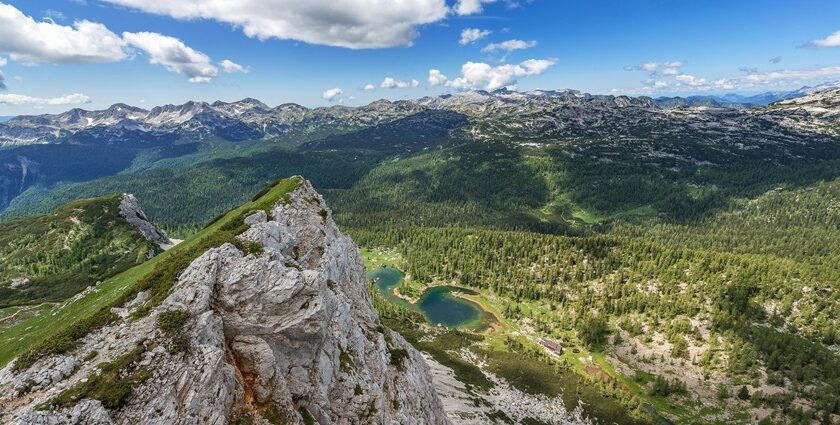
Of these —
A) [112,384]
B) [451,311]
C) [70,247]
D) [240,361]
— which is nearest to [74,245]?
[70,247]

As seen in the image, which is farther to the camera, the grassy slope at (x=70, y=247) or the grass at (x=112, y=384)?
the grassy slope at (x=70, y=247)

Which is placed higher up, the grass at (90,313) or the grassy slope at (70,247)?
the grass at (90,313)

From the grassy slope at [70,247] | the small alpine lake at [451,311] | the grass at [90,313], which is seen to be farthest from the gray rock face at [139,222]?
the grass at [90,313]

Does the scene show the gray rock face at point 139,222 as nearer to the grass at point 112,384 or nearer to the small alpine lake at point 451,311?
the small alpine lake at point 451,311

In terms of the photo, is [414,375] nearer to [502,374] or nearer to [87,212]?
[502,374]

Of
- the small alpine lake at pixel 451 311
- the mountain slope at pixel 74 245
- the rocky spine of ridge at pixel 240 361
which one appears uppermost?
the rocky spine of ridge at pixel 240 361

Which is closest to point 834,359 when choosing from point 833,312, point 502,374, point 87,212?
point 833,312

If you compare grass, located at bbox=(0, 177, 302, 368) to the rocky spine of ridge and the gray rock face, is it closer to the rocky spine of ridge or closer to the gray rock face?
the rocky spine of ridge
